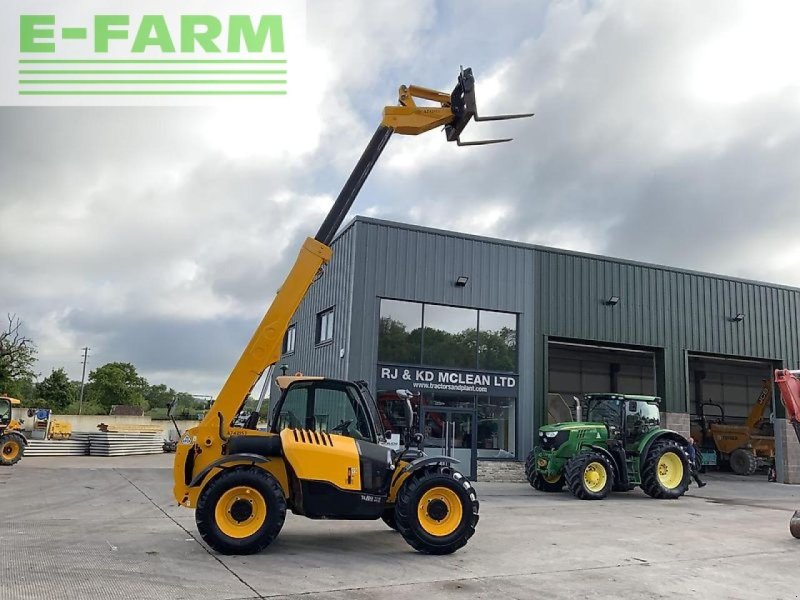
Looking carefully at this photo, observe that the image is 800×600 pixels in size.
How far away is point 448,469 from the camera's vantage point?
8.04 m

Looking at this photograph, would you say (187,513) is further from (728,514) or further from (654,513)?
(728,514)

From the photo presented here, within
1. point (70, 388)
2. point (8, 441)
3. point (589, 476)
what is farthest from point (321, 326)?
point (70, 388)

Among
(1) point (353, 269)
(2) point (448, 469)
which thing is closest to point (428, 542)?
(2) point (448, 469)

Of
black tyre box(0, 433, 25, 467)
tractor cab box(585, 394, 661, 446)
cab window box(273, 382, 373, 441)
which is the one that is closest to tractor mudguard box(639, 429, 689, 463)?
tractor cab box(585, 394, 661, 446)

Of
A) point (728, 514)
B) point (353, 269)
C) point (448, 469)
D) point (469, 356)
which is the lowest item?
point (728, 514)

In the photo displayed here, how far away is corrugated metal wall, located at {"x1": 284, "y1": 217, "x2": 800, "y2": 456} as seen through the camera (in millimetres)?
18078

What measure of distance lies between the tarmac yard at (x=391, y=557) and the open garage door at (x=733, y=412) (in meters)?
13.6

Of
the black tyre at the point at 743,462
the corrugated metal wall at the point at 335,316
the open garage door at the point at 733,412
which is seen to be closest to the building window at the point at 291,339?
the corrugated metal wall at the point at 335,316

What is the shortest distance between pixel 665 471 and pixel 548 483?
2.82 metres

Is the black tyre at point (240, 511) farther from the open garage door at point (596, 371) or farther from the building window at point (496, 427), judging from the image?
the open garage door at point (596, 371)

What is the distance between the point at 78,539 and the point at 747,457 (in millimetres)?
24134

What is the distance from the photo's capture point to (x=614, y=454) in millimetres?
15820

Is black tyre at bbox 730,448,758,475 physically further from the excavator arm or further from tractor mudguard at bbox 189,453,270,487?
tractor mudguard at bbox 189,453,270,487

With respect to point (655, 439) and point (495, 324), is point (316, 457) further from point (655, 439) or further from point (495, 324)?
point (495, 324)
